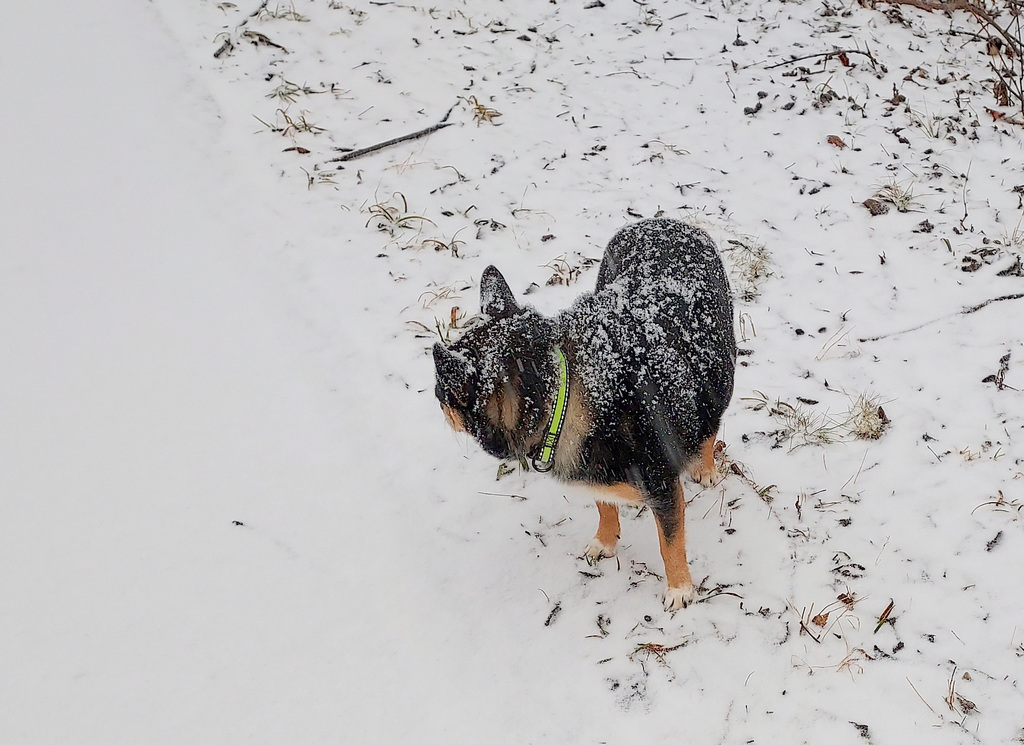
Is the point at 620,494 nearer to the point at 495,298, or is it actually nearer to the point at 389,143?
the point at 495,298

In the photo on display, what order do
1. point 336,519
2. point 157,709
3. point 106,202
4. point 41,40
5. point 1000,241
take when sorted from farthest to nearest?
point 41,40, point 106,202, point 1000,241, point 336,519, point 157,709

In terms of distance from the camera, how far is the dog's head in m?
2.32

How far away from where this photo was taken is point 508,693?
274 centimetres

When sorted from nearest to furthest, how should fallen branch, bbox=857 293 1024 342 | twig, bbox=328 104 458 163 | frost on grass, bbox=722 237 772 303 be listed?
1. fallen branch, bbox=857 293 1024 342
2. frost on grass, bbox=722 237 772 303
3. twig, bbox=328 104 458 163

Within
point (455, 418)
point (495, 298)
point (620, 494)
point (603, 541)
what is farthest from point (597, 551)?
point (495, 298)

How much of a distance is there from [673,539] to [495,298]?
1170 millimetres

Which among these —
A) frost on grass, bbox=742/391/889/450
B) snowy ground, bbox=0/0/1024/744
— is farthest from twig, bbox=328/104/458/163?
frost on grass, bbox=742/391/889/450

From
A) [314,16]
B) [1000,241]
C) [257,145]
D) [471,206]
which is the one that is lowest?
[1000,241]

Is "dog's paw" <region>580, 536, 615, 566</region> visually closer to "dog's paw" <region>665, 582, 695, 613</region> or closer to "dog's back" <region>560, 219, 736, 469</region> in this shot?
"dog's paw" <region>665, 582, 695, 613</region>

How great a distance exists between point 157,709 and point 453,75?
567 cm

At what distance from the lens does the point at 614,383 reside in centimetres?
248

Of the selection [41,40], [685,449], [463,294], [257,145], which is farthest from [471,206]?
[41,40]

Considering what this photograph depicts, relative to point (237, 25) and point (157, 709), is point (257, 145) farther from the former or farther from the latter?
point (157, 709)

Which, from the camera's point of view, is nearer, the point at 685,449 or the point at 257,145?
the point at 685,449
